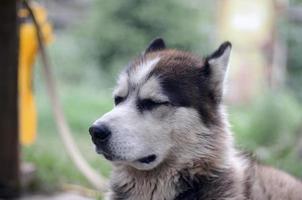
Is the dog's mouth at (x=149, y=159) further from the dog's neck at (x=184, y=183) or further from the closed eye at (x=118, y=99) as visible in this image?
the closed eye at (x=118, y=99)

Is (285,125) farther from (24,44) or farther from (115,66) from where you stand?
(115,66)

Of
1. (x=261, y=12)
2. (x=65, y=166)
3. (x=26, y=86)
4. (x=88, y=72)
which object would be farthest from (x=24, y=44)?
(x=88, y=72)

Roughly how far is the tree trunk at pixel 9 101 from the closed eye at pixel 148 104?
129 inches

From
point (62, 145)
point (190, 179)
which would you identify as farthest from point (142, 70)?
point (62, 145)

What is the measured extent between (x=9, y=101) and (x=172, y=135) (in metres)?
3.45

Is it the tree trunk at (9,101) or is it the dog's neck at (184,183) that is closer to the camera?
the dog's neck at (184,183)

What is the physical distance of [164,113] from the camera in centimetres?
455

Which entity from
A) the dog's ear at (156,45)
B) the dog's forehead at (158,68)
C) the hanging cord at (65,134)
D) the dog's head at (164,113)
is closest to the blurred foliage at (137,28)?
the hanging cord at (65,134)

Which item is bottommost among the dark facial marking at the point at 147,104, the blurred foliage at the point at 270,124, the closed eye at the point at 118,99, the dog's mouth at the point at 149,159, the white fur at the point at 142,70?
the blurred foliage at the point at 270,124

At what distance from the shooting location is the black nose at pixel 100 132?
4.38 m

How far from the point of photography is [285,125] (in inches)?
540

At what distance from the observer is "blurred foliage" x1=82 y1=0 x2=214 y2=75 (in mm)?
20953

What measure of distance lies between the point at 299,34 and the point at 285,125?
9.33 metres

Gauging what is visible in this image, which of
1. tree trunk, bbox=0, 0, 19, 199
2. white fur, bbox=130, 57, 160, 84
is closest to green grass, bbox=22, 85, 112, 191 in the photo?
tree trunk, bbox=0, 0, 19, 199
